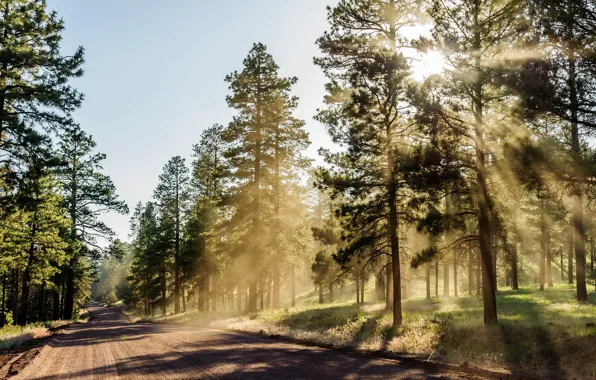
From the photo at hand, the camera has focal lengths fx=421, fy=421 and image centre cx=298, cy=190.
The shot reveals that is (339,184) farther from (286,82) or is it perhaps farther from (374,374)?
(286,82)

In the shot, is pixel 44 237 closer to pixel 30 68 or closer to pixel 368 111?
pixel 30 68

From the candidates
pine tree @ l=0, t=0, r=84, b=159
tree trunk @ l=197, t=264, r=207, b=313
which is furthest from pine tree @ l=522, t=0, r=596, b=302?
tree trunk @ l=197, t=264, r=207, b=313

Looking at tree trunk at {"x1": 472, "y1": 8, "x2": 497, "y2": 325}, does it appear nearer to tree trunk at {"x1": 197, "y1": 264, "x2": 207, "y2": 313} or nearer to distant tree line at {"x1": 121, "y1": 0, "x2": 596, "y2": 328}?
distant tree line at {"x1": 121, "y1": 0, "x2": 596, "y2": 328}

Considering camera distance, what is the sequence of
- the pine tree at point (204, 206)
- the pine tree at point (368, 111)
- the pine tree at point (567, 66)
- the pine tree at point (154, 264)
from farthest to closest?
the pine tree at point (154, 264)
the pine tree at point (204, 206)
the pine tree at point (368, 111)
the pine tree at point (567, 66)

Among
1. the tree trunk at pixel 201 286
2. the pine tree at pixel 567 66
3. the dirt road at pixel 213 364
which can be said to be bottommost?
the tree trunk at pixel 201 286

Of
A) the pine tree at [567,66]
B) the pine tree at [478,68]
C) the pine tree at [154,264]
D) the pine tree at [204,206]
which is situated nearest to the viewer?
the pine tree at [567,66]

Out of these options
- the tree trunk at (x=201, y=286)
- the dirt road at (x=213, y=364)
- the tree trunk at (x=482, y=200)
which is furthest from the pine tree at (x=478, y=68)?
the tree trunk at (x=201, y=286)

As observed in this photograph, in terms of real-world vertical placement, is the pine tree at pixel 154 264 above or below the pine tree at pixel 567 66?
below

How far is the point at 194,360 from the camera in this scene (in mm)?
11180

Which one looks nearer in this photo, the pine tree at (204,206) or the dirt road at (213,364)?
the dirt road at (213,364)

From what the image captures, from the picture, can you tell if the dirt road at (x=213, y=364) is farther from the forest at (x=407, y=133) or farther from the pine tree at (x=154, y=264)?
the pine tree at (x=154, y=264)

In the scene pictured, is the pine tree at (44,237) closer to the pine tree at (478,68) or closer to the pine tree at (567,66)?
the pine tree at (478,68)

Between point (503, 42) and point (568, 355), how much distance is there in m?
9.56

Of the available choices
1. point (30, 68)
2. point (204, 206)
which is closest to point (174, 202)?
point (204, 206)
